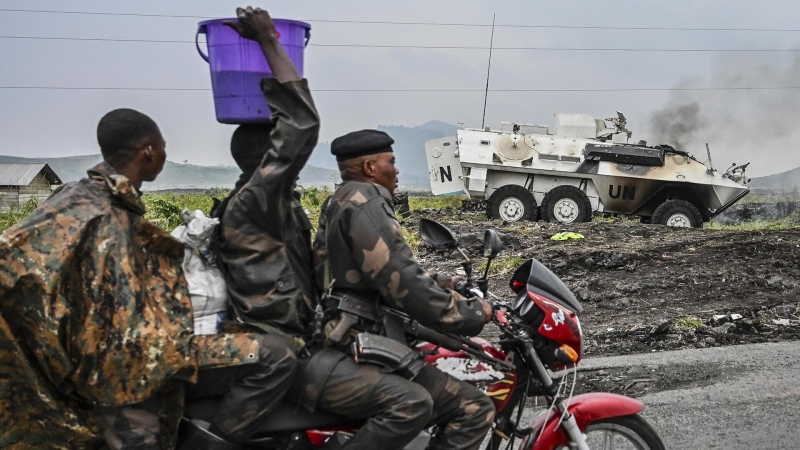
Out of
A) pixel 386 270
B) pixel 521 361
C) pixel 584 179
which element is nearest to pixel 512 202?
pixel 584 179

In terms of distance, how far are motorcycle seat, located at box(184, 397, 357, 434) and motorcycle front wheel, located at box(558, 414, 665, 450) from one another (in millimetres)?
1111

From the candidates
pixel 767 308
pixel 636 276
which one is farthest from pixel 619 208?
pixel 767 308

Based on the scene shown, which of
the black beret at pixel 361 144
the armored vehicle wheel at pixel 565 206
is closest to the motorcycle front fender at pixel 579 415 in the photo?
the black beret at pixel 361 144

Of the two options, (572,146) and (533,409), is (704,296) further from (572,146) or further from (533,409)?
(572,146)

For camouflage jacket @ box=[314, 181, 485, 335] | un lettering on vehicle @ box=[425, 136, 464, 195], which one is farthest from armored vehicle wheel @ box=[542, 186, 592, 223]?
camouflage jacket @ box=[314, 181, 485, 335]

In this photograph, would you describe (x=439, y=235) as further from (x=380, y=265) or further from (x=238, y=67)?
(x=238, y=67)

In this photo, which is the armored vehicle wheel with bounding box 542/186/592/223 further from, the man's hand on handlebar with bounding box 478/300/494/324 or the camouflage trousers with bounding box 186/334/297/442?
the camouflage trousers with bounding box 186/334/297/442

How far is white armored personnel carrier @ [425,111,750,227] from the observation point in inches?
795

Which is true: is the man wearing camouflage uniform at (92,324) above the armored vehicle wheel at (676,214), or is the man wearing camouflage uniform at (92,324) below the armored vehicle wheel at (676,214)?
above

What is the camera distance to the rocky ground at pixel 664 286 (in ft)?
24.1

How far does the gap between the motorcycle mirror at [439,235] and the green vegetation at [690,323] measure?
5.01 metres

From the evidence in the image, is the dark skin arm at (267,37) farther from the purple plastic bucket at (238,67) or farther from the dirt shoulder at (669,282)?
the dirt shoulder at (669,282)

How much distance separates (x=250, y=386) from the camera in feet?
9.45

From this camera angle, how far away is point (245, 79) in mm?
3371
